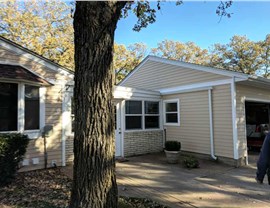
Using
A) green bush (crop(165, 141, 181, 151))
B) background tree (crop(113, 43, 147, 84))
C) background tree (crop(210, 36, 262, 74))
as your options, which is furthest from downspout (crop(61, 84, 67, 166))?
background tree (crop(210, 36, 262, 74))

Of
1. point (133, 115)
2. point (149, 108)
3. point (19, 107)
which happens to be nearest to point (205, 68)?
point (149, 108)

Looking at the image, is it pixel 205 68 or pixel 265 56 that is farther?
pixel 265 56

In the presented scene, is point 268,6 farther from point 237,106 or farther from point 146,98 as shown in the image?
point 146,98

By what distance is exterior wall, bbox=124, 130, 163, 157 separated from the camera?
32.1 feet

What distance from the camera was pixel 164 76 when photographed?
451 inches

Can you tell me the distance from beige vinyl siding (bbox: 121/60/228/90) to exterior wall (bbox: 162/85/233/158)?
0.58 m

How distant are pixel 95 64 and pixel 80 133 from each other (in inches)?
38.8

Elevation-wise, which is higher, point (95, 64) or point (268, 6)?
point (268, 6)

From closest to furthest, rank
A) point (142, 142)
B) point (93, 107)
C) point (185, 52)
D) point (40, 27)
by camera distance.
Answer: point (93, 107)
point (142, 142)
point (40, 27)
point (185, 52)

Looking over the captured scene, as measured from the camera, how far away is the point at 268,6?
24.2 feet

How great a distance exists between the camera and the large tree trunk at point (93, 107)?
301 cm

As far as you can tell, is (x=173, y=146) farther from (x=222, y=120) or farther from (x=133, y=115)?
(x=133, y=115)

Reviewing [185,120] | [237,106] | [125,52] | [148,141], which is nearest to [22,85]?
[148,141]

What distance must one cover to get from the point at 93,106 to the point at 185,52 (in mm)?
33014
